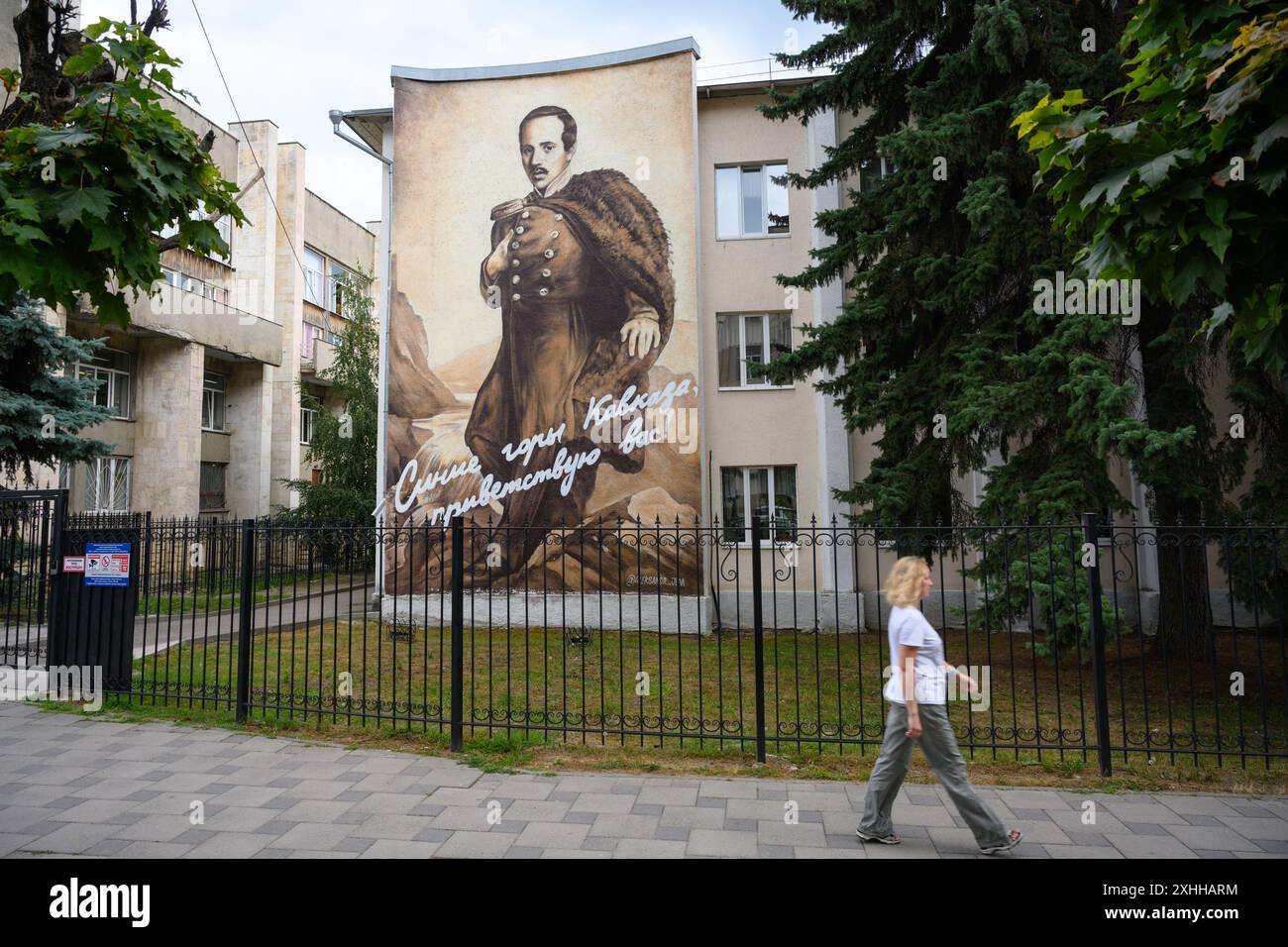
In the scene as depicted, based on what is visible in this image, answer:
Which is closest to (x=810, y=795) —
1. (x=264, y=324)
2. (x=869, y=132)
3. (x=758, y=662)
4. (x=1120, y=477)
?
(x=758, y=662)

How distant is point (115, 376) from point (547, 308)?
57.6 feet

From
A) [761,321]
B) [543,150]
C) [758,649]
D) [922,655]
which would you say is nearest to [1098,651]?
[922,655]

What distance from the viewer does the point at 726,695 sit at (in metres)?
10.2

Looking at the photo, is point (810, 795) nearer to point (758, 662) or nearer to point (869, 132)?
point (758, 662)

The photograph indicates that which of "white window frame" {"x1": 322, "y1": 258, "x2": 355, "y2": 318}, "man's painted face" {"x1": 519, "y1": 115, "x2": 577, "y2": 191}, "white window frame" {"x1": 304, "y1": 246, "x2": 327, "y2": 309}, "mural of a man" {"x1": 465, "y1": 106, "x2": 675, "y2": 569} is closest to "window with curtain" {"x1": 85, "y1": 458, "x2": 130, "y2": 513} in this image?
"white window frame" {"x1": 304, "y1": 246, "x2": 327, "y2": 309}

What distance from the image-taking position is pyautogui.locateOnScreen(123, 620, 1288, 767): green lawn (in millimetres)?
7371

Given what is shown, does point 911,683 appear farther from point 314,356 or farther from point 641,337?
point 314,356

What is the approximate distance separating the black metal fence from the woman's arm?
26.4 inches

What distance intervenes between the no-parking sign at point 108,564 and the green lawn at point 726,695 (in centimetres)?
124

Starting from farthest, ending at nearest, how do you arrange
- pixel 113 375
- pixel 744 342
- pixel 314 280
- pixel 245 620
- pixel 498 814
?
pixel 314 280
pixel 113 375
pixel 744 342
pixel 245 620
pixel 498 814

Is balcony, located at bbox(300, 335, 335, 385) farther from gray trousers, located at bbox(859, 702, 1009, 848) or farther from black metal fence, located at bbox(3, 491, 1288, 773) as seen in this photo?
gray trousers, located at bbox(859, 702, 1009, 848)

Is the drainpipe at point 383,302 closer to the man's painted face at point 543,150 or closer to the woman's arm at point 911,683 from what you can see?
the man's painted face at point 543,150

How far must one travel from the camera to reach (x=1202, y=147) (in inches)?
183

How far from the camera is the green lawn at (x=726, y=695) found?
737 centimetres
